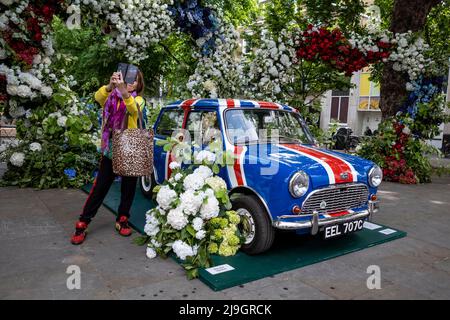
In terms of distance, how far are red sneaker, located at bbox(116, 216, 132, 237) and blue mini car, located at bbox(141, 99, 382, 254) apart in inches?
53.2

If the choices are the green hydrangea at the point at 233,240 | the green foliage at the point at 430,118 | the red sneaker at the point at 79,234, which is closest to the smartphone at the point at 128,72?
the red sneaker at the point at 79,234

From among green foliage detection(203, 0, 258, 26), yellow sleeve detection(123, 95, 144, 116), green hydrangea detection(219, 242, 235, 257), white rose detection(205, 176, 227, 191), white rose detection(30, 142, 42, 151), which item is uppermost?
green foliage detection(203, 0, 258, 26)

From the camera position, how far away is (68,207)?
5.66 metres

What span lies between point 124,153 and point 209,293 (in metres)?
1.72

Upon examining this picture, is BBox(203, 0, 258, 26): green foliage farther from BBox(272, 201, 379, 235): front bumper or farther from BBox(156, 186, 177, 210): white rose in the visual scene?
BBox(272, 201, 379, 235): front bumper

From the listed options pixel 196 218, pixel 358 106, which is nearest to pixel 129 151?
pixel 196 218

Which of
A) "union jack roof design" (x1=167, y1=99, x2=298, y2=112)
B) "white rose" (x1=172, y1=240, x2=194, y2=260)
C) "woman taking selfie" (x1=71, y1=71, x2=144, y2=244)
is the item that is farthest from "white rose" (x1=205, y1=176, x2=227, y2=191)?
"union jack roof design" (x1=167, y1=99, x2=298, y2=112)

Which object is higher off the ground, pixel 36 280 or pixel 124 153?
pixel 124 153

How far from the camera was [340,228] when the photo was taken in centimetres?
392

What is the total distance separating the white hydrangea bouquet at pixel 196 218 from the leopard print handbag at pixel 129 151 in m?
0.30

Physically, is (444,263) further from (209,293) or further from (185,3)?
(185,3)

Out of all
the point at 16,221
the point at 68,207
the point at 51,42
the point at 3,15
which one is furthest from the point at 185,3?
the point at 16,221

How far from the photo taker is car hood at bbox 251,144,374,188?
3.68 metres

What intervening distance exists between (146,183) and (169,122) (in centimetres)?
116
